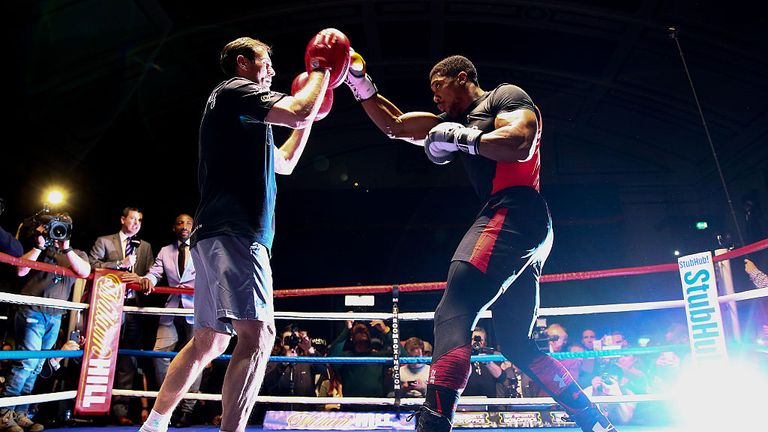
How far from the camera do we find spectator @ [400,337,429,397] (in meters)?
4.18

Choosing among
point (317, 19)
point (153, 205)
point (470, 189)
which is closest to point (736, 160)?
point (470, 189)

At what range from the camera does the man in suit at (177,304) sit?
10.6 feet

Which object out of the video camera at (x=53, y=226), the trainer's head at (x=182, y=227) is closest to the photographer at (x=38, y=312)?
the video camera at (x=53, y=226)

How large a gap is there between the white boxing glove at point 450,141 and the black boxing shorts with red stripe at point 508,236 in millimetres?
191

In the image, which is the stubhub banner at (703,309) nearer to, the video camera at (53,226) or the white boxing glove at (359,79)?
the white boxing glove at (359,79)

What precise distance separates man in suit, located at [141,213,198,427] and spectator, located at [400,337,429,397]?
1.64m

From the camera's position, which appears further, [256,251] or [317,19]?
[317,19]

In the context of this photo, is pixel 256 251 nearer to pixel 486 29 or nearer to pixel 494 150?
pixel 494 150

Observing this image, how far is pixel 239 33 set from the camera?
6.69 metres

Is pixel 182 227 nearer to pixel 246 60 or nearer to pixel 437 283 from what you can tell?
pixel 437 283

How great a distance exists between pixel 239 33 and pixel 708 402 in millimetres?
6316

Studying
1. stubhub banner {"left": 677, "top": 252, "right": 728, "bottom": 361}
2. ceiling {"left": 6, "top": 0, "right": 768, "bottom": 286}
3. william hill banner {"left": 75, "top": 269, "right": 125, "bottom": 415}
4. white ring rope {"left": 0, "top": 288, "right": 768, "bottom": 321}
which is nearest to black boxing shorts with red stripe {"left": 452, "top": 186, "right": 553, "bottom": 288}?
white ring rope {"left": 0, "top": 288, "right": 768, "bottom": 321}

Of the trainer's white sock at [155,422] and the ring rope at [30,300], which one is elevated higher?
the ring rope at [30,300]

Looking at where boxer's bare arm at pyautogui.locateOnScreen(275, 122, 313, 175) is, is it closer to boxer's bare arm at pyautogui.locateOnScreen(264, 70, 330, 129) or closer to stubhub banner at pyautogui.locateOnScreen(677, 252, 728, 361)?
boxer's bare arm at pyautogui.locateOnScreen(264, 70, 330, 129)
